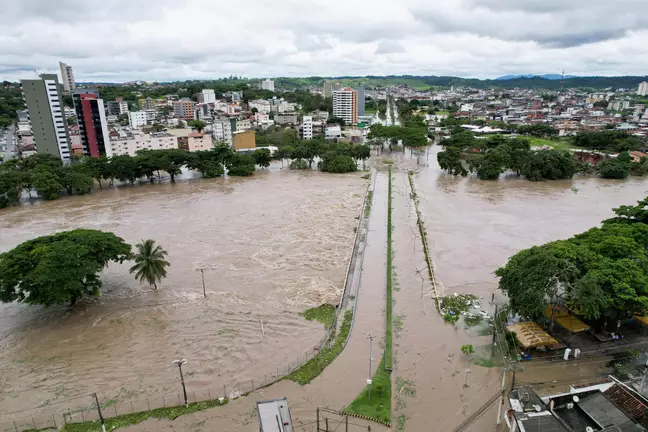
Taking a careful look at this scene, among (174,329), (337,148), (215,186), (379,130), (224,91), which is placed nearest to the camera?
(174,329)

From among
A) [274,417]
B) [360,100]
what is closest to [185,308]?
[274,417]

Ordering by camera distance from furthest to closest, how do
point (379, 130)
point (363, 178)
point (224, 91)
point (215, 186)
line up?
point (224, 91) < point (379, 130) < point (363, 178) < point (215, 186)

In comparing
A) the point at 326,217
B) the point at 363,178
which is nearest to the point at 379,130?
the point at 363,178

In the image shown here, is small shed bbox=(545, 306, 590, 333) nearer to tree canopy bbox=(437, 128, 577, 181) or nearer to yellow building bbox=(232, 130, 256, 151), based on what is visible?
tree canopy bbox=(437, 128, 577, 181)

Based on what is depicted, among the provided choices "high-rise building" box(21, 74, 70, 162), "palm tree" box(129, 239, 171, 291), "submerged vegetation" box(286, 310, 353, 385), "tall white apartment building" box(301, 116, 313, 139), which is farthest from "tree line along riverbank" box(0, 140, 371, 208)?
"submerged vegetation" box(286, 310, 353, 385)

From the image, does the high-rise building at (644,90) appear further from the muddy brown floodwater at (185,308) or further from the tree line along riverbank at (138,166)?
the muddy brown floodwater at (185,308)

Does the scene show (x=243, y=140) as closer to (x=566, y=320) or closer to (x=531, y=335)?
(x=566, y=320)

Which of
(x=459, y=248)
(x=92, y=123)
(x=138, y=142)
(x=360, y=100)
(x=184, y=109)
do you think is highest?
(x=360, y=100)

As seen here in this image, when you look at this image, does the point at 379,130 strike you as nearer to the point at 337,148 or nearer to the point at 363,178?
the point at 337,148
